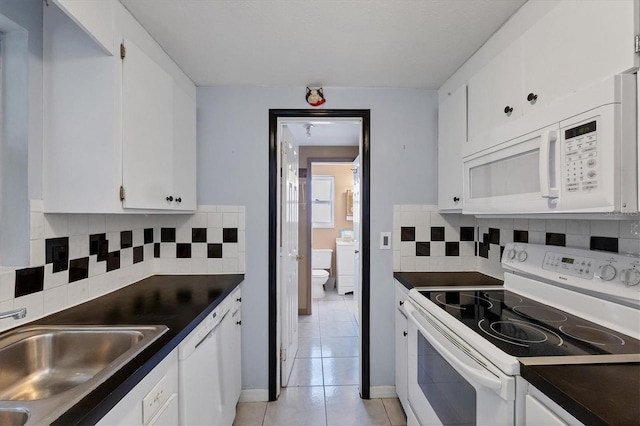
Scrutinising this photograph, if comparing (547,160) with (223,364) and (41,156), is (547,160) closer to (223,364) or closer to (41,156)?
(223,364)

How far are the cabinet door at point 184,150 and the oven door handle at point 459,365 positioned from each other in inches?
55.9

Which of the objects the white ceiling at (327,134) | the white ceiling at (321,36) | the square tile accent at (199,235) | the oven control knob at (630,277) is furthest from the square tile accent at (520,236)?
the square tile accent at (199,235)

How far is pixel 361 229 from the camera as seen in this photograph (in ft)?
7.00

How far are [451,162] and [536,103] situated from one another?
72 cm

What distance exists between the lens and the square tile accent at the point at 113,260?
1618 millimetres

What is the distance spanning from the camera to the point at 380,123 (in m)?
2.13

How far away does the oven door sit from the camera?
92cm

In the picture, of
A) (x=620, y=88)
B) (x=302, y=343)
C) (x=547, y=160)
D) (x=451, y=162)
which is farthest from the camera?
(x=302, y=343)

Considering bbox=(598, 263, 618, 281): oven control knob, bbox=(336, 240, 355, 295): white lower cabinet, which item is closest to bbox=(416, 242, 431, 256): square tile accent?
bbox=(598, 263, 618, 281): oven control knob

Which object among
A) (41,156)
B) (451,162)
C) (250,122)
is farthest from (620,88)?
(41,156)

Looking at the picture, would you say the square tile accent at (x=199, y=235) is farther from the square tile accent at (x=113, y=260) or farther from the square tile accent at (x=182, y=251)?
the square tile accent at (x=113, y=260)

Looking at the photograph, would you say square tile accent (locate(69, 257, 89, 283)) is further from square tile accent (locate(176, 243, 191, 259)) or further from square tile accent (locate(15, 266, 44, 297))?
square tile accent (locate(176, 243, 191, 259))

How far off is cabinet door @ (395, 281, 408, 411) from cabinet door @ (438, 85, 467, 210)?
66 centimetres

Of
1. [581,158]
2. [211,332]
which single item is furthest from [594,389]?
[211,332]
